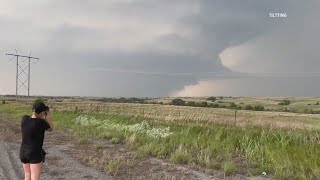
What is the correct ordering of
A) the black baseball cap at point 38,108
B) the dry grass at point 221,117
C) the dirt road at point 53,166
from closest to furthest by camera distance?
the black baseball cap at point 38,108
the dirt road at point 53,166
the dry grass at point 221,117

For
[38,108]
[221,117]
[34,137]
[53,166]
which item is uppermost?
[38,108]

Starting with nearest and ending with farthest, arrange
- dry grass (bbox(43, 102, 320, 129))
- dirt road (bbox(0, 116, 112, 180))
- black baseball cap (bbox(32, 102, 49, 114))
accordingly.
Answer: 1. black baseball cap (bbox(32, 102, 49, 114))
2. dirt road (bbox(0, 116, 112, 180))
3. dry grass (bbox(43, 102, 320, 129))

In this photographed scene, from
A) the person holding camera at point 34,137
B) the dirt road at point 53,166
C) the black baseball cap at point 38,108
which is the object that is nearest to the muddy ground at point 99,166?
the dirt road at point 53,166

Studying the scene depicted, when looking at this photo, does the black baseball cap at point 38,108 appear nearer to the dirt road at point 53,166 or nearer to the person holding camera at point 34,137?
the person holding camera at point 34,137

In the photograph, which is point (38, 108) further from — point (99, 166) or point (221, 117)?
point (221, 117)

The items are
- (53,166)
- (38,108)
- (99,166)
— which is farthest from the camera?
(53,166)

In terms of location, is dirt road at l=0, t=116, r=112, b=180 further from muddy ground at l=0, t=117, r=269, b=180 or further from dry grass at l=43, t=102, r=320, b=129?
dry grass at l=43, t=102, r=320, b=129

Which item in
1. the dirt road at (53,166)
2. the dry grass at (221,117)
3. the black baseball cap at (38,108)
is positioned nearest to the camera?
the black baseball cap at (38,108)

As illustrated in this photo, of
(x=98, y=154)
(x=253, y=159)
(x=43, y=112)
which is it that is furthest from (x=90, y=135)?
(x=43, y=112)

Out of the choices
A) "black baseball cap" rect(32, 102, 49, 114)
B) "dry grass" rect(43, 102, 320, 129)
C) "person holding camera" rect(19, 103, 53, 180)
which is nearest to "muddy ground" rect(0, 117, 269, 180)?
"person holding camera" rect(19, 103, 53, 180)

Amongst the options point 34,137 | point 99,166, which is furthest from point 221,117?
point 34,137

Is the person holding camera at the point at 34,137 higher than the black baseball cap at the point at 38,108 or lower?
lower

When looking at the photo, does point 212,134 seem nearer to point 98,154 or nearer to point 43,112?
point 98,154

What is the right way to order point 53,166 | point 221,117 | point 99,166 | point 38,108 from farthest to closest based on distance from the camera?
point 221,117 < point 53,166 < point 99,166 < point 38,108
